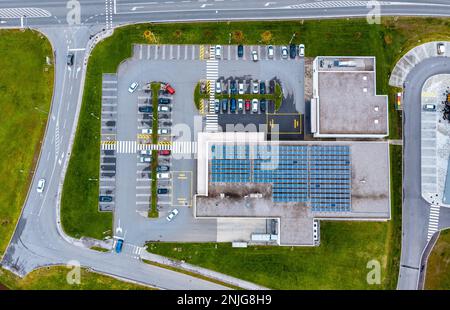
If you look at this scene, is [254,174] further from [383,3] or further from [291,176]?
[383,3]

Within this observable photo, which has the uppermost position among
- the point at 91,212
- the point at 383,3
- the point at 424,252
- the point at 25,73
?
the point at 383,3

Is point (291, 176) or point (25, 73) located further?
point (25, 73)

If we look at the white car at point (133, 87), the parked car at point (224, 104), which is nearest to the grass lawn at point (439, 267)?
the parked car at point (224, 104)

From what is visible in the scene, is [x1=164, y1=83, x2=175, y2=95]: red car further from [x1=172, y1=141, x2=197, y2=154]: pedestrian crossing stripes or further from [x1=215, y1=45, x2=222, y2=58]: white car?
[x1=215, y1=45, x2=222, y2=58]: white car

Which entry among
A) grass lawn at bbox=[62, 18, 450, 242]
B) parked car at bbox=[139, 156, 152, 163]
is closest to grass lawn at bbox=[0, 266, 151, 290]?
parked car at bbox=[139, 156, 152, 163]

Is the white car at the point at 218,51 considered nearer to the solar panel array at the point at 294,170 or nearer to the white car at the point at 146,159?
the solar panel array at the point at 294,170

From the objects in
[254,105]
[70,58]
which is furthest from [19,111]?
[254,105]
